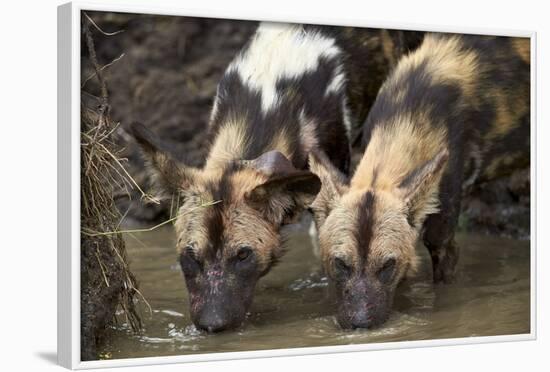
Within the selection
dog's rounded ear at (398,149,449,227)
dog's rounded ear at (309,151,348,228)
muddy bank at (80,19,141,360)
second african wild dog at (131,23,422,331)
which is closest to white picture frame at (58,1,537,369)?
muddy bank at (80,19,141,360)

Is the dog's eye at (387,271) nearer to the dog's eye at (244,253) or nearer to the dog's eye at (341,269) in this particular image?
the dog's eye at (341,269)

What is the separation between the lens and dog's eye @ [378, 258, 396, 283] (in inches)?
225

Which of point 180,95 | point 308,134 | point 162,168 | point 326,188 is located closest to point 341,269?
point 326,188

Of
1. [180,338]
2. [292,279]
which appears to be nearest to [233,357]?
[180,338]

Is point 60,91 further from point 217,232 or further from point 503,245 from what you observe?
point 503,245

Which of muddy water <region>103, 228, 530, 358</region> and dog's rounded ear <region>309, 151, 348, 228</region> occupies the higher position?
dog's rounded ear <region>309, 151, 348, 228</region>

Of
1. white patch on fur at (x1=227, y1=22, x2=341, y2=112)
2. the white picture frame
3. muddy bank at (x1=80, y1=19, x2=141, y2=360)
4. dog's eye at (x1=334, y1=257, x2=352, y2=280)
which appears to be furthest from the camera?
white patch on fur at (x1=227, y1=22, x2=341, y2=112)

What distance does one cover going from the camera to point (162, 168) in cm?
570

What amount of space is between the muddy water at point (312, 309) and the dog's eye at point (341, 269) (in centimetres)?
32

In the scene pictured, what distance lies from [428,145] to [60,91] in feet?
7.52

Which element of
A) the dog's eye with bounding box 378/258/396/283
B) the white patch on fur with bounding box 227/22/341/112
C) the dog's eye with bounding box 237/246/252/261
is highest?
the white patch on fur with bounding box 227/22/341/112

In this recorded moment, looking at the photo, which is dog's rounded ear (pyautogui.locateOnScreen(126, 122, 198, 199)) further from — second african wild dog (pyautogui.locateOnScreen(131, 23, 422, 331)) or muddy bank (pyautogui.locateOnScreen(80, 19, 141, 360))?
muddy bank (pyautogui.locateOnScreen(80, 19, 141, 360))

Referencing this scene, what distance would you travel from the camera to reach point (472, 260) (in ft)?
25.0

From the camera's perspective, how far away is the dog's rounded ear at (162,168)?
5.61 metres
